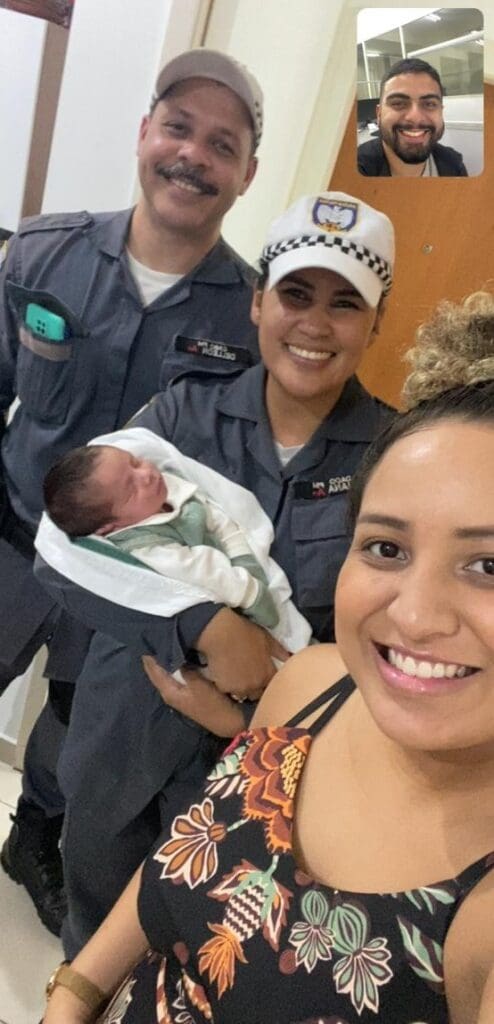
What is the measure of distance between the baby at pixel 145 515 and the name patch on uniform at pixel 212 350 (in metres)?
0.27

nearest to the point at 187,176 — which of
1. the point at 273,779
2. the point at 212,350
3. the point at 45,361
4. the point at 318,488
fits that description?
the point at 212,350

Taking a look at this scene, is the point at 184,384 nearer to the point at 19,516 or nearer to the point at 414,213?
the point at 19,516

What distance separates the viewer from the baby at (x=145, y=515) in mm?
1183

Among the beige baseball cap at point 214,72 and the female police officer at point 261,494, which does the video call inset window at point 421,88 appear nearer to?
the beige baseball cap at point 214,72

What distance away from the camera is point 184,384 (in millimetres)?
1312

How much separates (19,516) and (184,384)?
1.68 feet

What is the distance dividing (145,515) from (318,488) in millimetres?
289

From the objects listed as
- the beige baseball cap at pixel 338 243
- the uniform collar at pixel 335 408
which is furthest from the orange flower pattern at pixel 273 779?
the beige baseball cap at pixel 338 243

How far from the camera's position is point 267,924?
2.36 ft

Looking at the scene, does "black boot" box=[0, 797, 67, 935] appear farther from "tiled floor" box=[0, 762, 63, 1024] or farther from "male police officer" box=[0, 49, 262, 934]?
"male police officer" box=[0, 49, 262, 934]

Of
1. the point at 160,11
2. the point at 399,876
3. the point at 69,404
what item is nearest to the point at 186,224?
the point at 69,404

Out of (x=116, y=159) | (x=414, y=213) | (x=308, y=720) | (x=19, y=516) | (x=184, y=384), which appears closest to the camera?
(x=308, y=720)

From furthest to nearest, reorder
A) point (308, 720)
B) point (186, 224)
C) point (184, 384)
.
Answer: point (186, 224)
point (184, 384)
point (308, 720)

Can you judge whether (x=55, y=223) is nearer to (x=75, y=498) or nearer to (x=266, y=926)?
(x=75, y=498)
